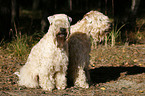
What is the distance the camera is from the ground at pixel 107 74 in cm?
463

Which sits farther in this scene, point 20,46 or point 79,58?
point 20,46

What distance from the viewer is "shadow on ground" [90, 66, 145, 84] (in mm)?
5592

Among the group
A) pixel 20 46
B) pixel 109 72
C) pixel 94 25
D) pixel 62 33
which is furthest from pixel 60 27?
pixel 20 46

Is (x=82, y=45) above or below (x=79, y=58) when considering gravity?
above

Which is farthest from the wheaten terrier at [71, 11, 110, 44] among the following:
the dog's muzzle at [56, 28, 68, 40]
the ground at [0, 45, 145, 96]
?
the ground at [0, 45, 145, 96]

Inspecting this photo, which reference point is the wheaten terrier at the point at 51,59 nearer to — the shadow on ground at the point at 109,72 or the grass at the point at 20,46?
the shadow on ground at the point at 109,72

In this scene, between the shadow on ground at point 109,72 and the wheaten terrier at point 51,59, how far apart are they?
4.23ft

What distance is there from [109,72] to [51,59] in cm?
250

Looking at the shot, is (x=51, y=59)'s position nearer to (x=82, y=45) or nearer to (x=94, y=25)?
(x=82, y=45)

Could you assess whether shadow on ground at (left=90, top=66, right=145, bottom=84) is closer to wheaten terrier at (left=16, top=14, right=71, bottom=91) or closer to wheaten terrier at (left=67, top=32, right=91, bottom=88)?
→ wheaten terrier at (left=67, top=32, right=91, bottom=88)

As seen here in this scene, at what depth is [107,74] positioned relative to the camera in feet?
19.7

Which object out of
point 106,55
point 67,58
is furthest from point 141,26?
point 67,58

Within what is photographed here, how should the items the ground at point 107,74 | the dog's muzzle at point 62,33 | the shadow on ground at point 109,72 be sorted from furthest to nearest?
the shadow on ground at point 109,72 → the ground at point 107,74 → the dog's muzzle at point 62,33

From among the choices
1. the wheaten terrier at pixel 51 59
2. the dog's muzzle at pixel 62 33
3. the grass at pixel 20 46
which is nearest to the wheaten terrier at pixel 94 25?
the wheaten terrier at pixel 51 59
